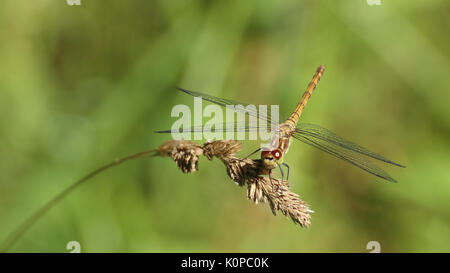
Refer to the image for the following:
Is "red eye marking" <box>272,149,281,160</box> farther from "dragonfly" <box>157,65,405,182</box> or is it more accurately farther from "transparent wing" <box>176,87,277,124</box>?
"transparent wing" <box>176,87,277,124</box>

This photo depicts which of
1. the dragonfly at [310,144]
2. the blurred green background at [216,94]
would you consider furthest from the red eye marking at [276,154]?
the blurred green background at [216,94]

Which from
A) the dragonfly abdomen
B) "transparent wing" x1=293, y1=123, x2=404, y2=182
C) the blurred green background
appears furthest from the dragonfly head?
the blurred green background

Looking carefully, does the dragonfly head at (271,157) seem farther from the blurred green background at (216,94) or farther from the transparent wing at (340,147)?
the blurred green background at (216,94)

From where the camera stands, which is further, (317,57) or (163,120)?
(317,57)

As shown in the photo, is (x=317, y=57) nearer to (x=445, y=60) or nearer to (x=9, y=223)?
(x=445, y=60)

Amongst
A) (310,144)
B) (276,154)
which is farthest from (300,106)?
(276,154)
